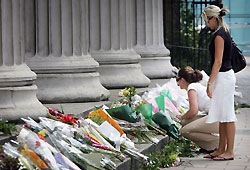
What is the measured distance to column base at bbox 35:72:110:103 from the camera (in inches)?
416

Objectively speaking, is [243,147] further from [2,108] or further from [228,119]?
[2,108]

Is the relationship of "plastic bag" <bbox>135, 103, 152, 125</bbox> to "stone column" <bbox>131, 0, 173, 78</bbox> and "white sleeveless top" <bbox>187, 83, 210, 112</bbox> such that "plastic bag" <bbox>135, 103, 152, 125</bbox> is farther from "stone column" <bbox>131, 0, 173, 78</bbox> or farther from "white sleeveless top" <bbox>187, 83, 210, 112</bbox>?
"stone column" <bbox>131, 0, 173, 78</bbox>

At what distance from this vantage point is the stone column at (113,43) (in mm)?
13148

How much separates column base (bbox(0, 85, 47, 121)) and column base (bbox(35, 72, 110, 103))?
2469mm

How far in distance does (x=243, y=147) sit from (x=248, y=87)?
41.9 ft

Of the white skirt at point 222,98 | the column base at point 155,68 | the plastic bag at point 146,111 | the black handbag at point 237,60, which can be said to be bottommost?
the column base at point 155,68

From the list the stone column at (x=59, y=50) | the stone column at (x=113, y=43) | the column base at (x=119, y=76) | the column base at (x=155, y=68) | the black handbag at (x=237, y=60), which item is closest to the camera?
Answer: the black handbag at (x=237, y=60)

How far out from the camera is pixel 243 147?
9750 millimetres

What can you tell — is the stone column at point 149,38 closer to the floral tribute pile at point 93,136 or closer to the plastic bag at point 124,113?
the floral tribute pile at point 93,136

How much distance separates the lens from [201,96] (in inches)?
375

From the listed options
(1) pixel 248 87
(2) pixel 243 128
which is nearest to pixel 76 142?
(2) pixel 243 128

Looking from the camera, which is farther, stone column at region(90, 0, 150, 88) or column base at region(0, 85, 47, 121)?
stone column at region(90, 0, 150, 88)

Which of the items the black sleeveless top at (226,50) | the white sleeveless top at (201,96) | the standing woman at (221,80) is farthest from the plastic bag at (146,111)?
the black sleeveless top at (226,50)

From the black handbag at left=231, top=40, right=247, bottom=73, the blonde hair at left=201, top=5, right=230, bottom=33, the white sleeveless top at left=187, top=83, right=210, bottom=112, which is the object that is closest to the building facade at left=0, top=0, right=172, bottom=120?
the white sleeveless top at left=187, top=83, right=210, bottom=112
